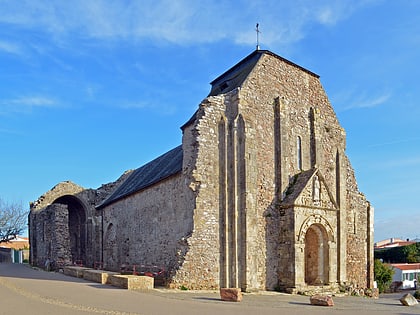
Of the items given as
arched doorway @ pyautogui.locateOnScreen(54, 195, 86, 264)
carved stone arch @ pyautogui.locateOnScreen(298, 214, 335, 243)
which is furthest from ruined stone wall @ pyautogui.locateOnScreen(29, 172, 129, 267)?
carved stone arch @ pyautogui.locateOnScreen(298, 214, 335, 243)

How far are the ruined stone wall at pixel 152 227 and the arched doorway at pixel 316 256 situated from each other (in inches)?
231

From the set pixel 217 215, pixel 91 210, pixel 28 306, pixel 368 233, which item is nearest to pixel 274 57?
pixel 217 215

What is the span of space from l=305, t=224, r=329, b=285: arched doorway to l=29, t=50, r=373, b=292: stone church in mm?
44

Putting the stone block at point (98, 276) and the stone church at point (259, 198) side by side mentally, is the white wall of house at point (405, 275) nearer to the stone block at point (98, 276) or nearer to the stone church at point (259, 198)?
the stone church at point (259, 198)

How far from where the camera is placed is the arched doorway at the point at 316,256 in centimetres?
1861

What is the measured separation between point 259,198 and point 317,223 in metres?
2.97

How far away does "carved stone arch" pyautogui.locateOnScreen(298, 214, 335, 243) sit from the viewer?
1748 centimetres

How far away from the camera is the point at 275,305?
12680 millimetres

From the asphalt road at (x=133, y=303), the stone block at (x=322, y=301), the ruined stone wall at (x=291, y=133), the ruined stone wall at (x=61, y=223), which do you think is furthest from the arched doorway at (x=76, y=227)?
the stone block at (x=322, y=301)

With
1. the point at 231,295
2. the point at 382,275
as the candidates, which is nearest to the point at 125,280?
the point at 231,295

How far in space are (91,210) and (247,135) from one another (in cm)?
1746

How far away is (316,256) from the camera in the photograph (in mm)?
19016

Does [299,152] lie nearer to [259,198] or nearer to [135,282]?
[259,198]

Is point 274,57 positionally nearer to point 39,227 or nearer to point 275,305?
point 275,305
